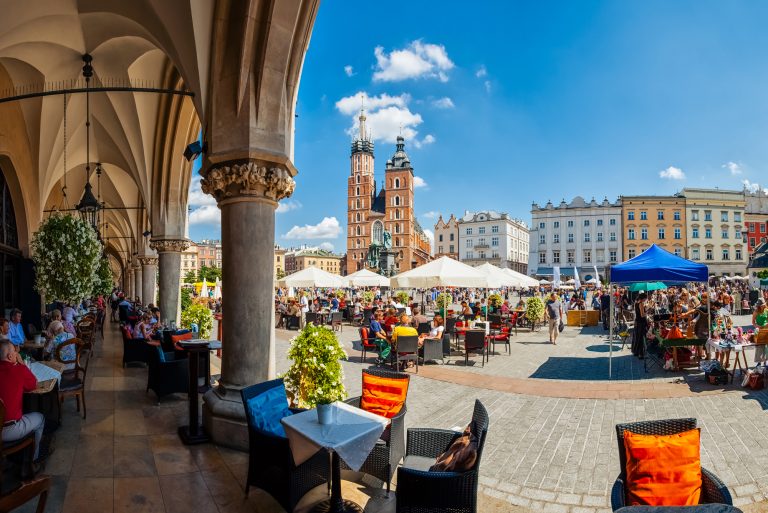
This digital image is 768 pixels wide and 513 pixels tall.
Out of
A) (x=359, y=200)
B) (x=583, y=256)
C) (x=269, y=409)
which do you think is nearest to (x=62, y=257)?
(x=269, y=409)

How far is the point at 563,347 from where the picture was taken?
12867 millimetres

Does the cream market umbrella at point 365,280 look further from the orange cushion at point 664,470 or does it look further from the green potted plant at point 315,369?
the orange cushion at point 664,470

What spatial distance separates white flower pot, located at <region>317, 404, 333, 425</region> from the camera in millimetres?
3391

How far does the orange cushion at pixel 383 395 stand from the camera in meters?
4.48

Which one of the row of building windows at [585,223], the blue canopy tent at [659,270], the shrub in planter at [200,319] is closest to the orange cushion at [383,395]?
the blue canopy tent at [659,270]

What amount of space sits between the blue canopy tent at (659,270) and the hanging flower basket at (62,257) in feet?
36.9

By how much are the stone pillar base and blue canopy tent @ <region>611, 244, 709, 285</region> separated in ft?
24.6

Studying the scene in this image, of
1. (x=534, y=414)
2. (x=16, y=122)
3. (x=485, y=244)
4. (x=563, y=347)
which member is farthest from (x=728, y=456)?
(x=485, y=244)

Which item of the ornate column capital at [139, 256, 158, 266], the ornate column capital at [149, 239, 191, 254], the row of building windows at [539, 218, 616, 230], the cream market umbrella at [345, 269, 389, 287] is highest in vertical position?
the row of building windows at [539, 218, 616, 230]

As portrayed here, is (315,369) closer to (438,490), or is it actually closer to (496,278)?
(438,490)

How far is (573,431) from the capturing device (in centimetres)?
556

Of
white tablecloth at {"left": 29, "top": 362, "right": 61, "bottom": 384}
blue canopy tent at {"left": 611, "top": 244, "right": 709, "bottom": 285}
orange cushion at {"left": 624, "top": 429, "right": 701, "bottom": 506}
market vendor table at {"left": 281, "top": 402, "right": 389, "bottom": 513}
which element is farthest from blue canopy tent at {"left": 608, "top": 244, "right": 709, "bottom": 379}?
white tablecloth at {"left": 29, "top": 362, "right": 61, "bottom": 384}

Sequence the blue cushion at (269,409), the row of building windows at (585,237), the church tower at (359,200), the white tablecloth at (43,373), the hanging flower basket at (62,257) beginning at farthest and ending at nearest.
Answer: the church tower at (359,200) < the row of building windows at (585,237) < the hanging flower basket at (62,257) < the white tablecloth at (43,373) < the blue cushion at (269,409)

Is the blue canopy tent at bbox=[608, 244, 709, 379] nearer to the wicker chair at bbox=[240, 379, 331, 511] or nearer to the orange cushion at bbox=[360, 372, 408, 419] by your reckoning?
the orange cushion at bbox=[360, 372, 408, 419]
